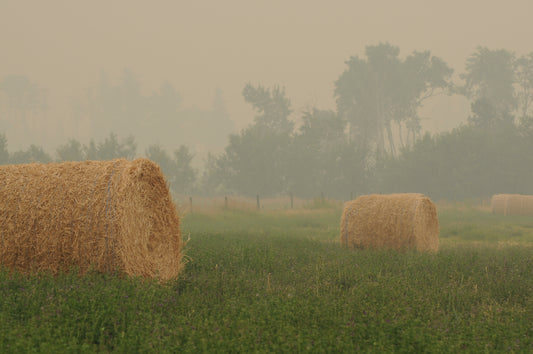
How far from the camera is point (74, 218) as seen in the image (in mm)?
7105

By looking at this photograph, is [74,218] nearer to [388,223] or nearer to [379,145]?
[388,223]

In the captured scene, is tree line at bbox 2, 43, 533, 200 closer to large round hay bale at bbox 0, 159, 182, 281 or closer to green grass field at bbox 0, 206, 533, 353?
large round hay bale at bbox 0, 159, 182, 281

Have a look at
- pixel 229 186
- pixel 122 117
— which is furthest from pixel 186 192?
pixel 122 117

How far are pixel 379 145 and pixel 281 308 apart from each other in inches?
2253

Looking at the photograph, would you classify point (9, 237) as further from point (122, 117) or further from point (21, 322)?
point (122, 117)

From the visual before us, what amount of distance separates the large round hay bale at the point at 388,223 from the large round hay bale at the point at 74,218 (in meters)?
6.03

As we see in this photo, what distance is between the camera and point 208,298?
674cm

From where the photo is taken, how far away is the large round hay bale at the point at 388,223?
11.9 m

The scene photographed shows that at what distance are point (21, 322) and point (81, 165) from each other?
286 cm

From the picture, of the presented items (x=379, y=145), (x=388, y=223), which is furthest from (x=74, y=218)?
(x=379, y=145)

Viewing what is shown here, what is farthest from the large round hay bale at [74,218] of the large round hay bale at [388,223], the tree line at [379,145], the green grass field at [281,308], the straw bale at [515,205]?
the tree line at [379,145]

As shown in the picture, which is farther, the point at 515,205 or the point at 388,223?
the point at 515,205

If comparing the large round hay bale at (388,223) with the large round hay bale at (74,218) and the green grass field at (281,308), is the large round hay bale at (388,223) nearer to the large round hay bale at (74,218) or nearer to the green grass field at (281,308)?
the green grass field at (281,308)

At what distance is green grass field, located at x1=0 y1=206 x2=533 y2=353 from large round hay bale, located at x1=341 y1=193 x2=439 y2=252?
219cm
